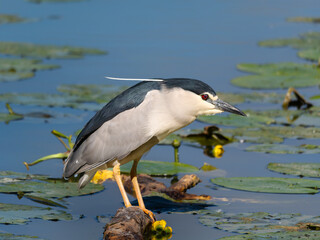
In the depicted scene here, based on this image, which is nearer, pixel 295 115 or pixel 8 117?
pixel 8 117

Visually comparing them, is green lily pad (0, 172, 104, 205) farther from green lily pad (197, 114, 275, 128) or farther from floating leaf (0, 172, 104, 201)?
green lily pad (197, 114, 275, 128)

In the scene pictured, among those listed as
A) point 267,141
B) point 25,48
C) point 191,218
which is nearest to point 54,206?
point 191,218

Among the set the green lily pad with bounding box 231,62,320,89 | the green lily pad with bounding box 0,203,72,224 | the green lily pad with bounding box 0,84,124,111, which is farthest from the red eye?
the green lily pad with bounding box 231,62,320,89

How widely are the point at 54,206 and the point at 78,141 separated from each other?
0.54 meters

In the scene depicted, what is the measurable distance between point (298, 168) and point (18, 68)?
5.40m

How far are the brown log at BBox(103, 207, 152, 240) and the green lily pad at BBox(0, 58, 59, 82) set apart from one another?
516 centimetres

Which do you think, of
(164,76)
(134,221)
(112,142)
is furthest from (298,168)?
(164,76)

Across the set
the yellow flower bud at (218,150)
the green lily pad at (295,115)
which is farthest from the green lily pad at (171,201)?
the green lily pad at (295,115)

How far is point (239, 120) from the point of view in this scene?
8.20 meters

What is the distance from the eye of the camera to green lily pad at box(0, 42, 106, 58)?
11.9m

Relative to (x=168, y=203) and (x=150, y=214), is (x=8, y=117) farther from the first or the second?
(x=150, y=214)

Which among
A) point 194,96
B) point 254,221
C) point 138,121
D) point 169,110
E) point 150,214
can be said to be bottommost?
point 150,214

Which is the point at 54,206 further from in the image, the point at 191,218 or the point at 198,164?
the point at 198,164

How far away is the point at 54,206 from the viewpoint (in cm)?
584
